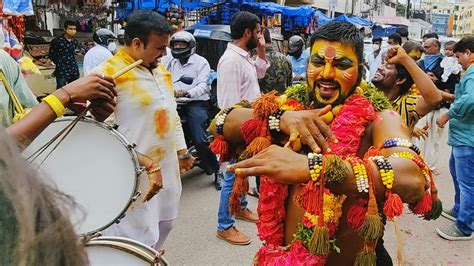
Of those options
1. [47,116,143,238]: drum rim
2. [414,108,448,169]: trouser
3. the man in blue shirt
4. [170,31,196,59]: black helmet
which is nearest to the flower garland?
[47,116,143,238]: drum rim

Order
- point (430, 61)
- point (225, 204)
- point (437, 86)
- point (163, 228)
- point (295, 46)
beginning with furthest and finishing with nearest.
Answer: point (295, 46), point (430, 61), point (437, 86), point (225, 204), point (163, 228)

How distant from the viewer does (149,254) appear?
2016mm

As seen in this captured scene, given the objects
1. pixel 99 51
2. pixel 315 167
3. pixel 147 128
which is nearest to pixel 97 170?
pixel 147 128

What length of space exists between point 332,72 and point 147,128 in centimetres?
129

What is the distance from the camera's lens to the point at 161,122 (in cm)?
278

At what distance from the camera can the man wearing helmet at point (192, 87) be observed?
5238 millimetres

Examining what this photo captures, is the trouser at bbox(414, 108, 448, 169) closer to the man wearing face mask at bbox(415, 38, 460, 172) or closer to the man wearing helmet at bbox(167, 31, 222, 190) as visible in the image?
the man wearing face mask at bbox(415, 38, 460, 172)

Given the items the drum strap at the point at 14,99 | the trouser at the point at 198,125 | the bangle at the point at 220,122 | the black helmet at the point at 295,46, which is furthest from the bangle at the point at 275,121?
the black helmet at the point at 295,46

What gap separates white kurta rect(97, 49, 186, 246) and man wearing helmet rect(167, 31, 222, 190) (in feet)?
7.55

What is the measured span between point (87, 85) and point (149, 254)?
775 mm

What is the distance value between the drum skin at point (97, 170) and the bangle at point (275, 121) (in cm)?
81

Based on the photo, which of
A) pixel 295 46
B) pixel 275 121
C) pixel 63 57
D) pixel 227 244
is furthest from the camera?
pixel 63 57

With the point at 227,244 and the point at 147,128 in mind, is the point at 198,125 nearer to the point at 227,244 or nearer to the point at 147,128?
the point at 227,244

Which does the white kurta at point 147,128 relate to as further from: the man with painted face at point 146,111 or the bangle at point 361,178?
the bangle at point 361,178
